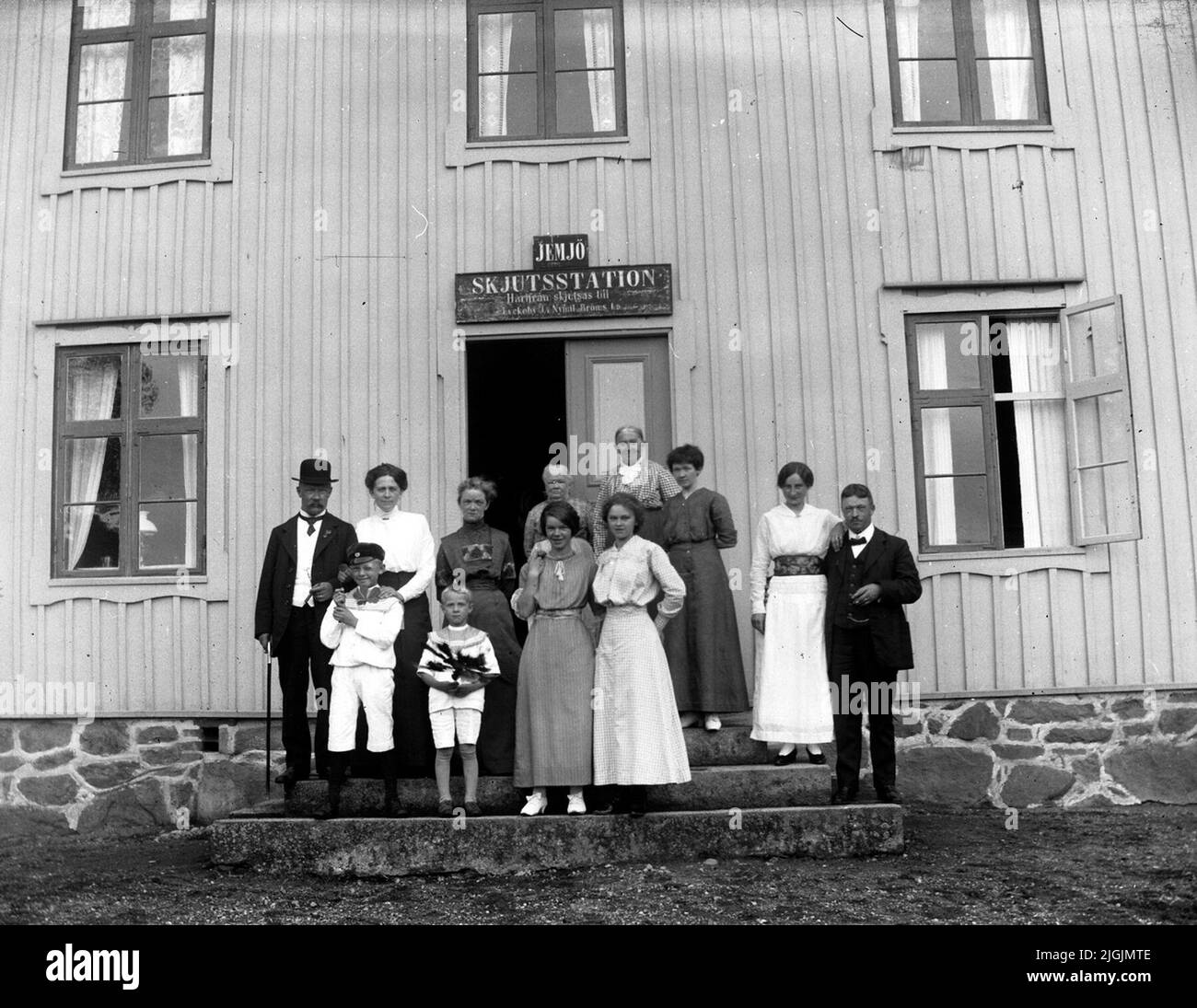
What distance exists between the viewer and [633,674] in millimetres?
6801

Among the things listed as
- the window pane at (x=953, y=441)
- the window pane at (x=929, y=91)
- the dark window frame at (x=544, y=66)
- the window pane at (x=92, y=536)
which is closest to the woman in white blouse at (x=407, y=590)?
the window pane at (x=92, y=536)

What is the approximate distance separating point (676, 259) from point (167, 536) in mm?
3895

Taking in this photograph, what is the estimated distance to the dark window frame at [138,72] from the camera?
9367mm

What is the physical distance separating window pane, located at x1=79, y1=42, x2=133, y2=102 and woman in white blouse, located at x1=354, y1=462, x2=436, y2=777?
4029 mm

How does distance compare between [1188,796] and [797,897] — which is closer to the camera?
[797,897]

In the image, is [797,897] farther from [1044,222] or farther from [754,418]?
[1044,222]

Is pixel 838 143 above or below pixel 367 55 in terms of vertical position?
below

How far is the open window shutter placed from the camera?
855cm

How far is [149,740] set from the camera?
8812mm

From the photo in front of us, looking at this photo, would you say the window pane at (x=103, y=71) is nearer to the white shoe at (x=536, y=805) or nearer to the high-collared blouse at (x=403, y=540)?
the high-collared blouse at (x=403, y=540)

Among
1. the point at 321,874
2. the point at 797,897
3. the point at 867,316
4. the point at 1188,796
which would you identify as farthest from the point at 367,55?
the point at 1188,796

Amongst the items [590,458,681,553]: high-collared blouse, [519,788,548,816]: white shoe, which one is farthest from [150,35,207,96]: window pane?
[519,788,548,816]: white shoe

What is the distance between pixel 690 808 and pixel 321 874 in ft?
6.20

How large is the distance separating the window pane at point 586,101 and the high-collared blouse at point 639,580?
3539 mm
